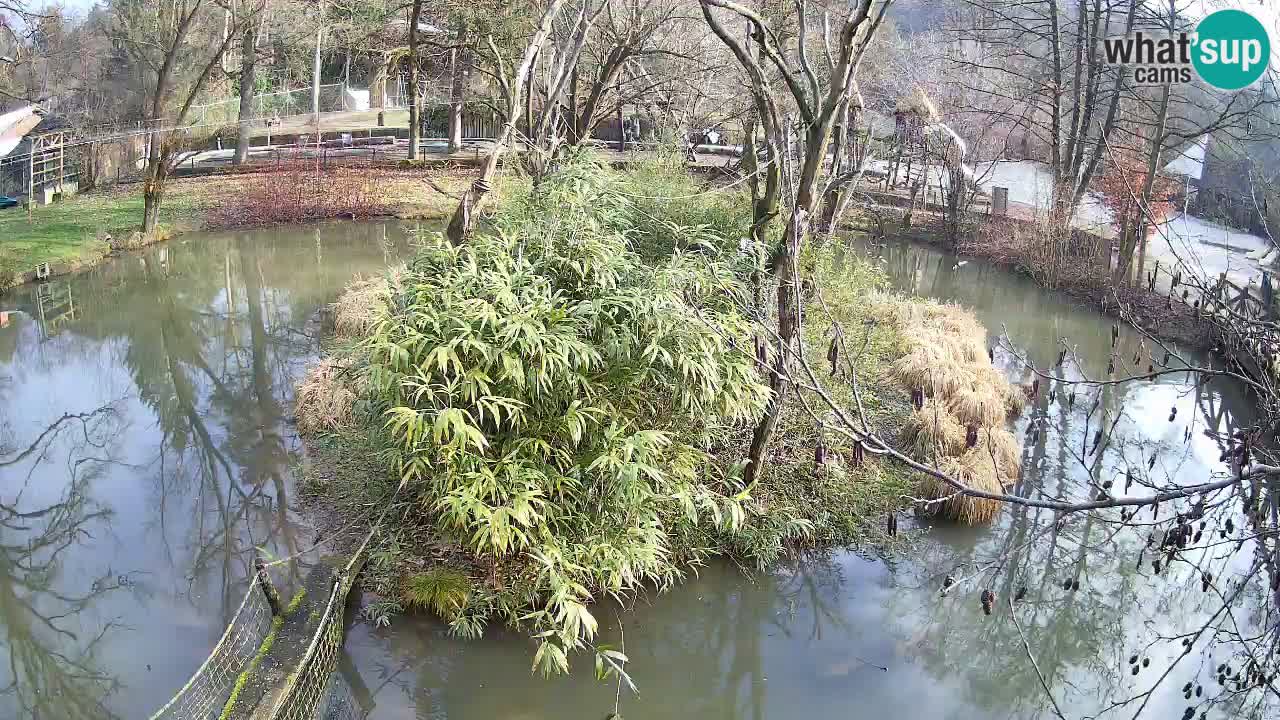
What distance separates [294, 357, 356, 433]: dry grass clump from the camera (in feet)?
26.0

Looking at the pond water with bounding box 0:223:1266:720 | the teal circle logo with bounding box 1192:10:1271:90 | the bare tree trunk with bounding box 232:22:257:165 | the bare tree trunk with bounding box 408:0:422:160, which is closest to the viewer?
the pond water with bounding box 0:223:1266:720

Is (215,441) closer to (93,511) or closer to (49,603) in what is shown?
(93,511)

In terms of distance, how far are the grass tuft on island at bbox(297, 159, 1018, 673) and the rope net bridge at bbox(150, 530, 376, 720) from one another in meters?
0.36

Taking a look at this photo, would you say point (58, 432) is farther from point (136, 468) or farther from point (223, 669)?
point (223, 669)

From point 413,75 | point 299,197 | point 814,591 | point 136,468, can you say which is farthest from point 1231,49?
point 299,197

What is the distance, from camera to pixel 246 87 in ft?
60.2

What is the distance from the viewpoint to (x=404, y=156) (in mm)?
20359

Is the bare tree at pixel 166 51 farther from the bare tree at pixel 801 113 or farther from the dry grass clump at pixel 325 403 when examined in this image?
the bare tree at pixel 801 113

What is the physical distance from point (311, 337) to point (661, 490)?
6208 millimetres

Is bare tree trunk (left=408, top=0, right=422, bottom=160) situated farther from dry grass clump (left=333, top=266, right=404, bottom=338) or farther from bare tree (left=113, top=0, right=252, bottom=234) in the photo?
dry grass clump (left=333, top=266, right=404, bottom=338)

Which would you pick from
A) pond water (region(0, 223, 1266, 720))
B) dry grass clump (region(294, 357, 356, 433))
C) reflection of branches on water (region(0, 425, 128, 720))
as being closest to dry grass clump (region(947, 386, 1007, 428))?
pond water (region(0, 223, 1266, 720))

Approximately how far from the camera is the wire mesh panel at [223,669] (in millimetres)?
4609

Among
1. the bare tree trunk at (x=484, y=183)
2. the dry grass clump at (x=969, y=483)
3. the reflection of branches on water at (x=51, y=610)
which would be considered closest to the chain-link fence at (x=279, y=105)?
the bare tree trunk at (x=484, y=183)

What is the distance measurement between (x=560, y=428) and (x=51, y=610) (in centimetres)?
335
